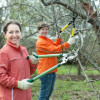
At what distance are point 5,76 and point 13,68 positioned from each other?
0.12 metres

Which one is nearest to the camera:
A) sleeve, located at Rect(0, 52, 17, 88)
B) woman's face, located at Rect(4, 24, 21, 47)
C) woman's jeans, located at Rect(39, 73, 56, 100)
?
sleeve, located at Rect(0, 52, 17, 88)

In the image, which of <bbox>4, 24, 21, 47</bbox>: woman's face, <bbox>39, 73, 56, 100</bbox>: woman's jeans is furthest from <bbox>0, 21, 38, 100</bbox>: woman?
<bbox>39, 73, 56, 100</bbox>: woman's jeans

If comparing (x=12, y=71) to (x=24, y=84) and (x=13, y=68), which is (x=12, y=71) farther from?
(x=24, y=84)

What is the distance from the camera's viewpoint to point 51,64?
9.04 ft

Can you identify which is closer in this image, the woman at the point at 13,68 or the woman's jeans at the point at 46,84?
the woman at the point at 13,68

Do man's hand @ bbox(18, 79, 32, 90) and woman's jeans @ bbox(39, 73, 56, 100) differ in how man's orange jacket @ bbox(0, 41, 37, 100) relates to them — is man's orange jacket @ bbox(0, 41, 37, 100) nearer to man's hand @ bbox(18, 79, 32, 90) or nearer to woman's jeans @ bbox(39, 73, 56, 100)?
man's hand @ bbox(18, 79, 32, 90)

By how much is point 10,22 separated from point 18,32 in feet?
0.48

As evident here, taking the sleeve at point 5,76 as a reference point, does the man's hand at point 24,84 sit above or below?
below

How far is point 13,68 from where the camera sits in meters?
1.68

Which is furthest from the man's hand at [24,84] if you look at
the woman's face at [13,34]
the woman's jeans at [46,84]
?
the woman's jeans at [46,84]

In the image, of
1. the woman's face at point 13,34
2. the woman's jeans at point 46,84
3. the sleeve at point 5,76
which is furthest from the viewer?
the woman's jeans at point 46,84

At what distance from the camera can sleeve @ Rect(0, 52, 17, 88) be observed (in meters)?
1.60

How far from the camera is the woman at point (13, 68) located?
5.30 ft

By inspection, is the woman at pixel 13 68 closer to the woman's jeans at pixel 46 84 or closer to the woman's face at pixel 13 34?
the woman's face at pixel 13 34
